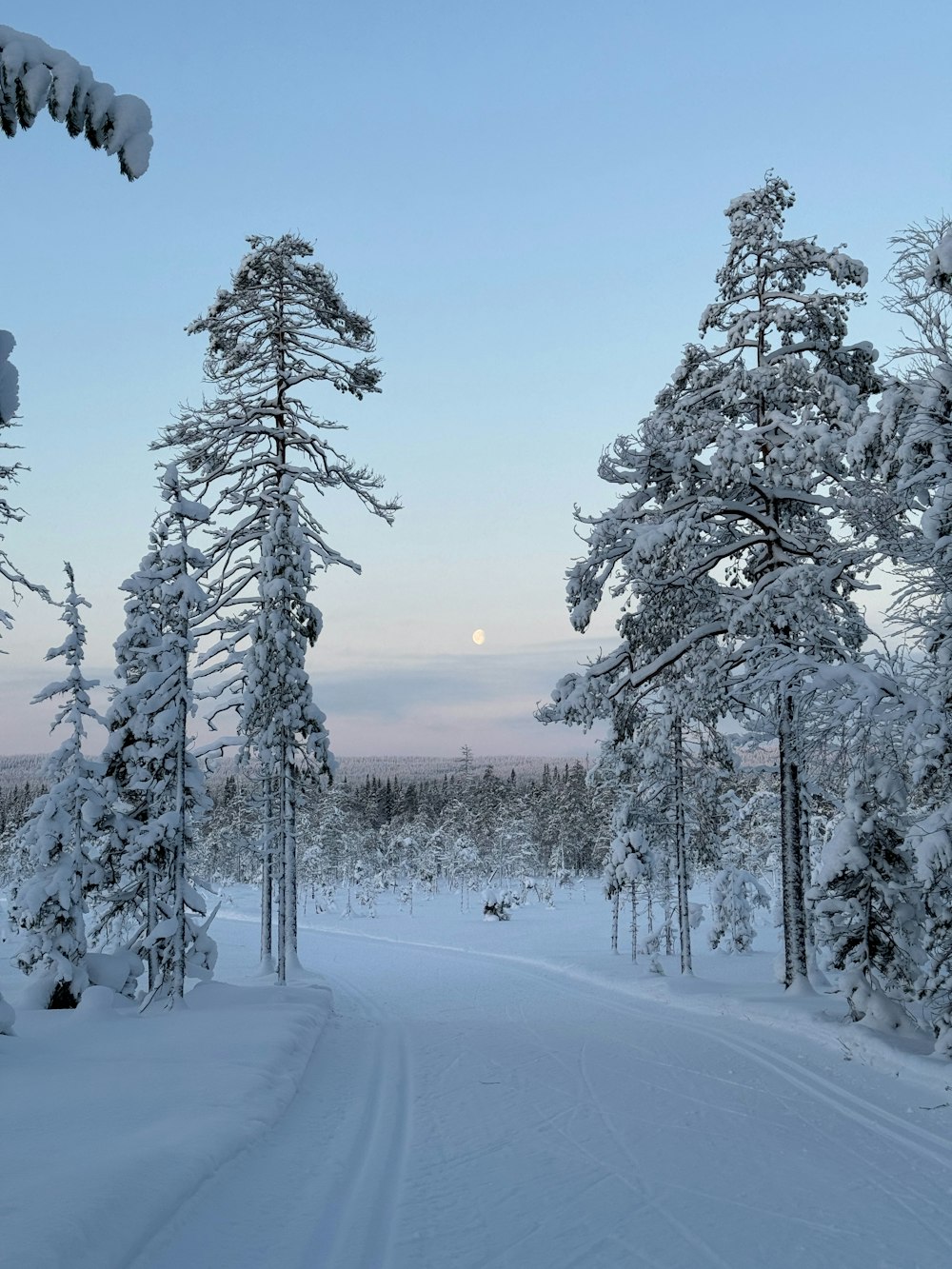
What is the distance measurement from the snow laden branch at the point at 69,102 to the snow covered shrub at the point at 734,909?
4083cm

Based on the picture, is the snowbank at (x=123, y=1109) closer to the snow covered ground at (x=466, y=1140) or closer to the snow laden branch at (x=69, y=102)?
the snow covered ground at (x=466, y=1140)

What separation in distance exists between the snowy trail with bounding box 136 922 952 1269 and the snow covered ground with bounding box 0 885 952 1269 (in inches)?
1.3

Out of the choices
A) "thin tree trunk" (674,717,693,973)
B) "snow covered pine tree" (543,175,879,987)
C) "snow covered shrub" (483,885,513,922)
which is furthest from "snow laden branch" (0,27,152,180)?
"snow covered shrub" (483,885,513,922)

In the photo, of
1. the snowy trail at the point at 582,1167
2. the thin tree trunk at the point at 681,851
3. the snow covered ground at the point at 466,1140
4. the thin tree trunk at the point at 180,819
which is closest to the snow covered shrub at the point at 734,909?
the thin tree trunk at the point at 681,851

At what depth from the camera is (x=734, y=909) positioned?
3975 cm

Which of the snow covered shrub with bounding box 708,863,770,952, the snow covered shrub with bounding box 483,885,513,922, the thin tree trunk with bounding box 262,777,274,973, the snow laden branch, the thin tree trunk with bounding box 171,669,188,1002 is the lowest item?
the snow covered shrub with bounding box 483,885,513,922

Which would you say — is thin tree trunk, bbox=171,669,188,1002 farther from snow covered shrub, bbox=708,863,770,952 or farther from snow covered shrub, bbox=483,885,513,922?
snow covered shrub, bbox=483,885,513,922

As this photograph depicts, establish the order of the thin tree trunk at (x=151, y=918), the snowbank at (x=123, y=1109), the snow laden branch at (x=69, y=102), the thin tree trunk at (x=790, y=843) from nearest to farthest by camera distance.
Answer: the snow laden branch at (x=69, y=102) → the snowbank at (x=123, y=1109) → the thin tree trunk at (x=790, y=843) → the thin tree trunk at (x=151, y=918)

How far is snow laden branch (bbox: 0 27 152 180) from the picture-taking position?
3.38 metres

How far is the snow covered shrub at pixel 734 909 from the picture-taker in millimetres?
39781

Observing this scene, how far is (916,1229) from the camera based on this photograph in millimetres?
6746

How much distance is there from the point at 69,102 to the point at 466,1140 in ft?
30.4

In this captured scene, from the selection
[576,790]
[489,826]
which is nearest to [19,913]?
[489,826]

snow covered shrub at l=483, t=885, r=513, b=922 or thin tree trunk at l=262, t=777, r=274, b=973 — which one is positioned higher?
thin tree trunk at l=262, t=777, r=274, b=973
